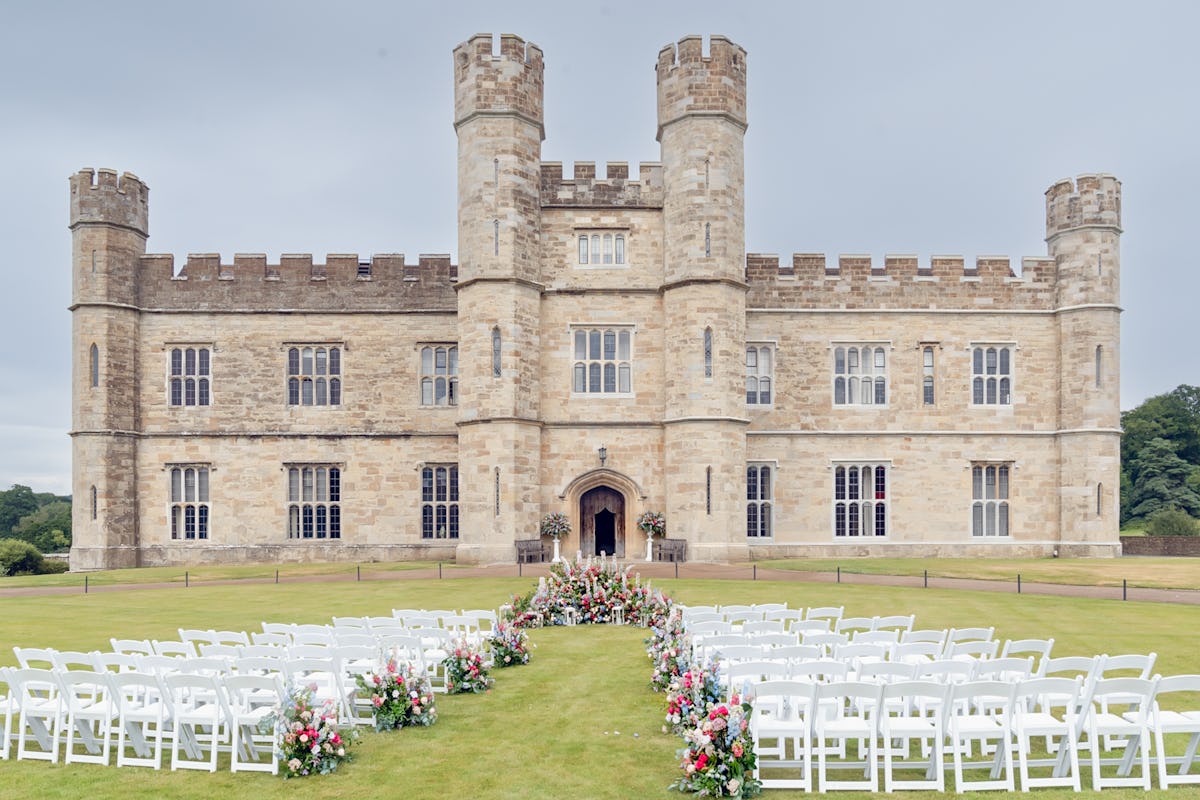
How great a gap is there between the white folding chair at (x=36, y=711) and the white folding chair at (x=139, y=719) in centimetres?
54


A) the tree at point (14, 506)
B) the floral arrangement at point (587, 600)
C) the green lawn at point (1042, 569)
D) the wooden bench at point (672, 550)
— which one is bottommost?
the tree at point (14, 506)

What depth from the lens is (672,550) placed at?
29.5 metres

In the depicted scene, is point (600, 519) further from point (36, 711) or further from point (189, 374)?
point (36, 711)

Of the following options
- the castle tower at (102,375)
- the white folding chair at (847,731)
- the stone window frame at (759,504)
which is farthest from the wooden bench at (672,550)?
the white folding chair at (847,731)

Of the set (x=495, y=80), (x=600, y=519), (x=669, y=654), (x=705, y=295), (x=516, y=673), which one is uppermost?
(x=495, y=80)

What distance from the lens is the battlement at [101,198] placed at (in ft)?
104

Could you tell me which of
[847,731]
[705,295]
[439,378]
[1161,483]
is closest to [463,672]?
[847,731]

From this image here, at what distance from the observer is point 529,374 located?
100 ft

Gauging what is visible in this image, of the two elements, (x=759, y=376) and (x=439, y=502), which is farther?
(x=759, y=376)

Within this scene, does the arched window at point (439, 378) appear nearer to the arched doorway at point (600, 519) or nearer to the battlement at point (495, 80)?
the arched doorway at point (600, 519)

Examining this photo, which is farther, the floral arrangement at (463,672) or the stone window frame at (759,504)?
the stone window frame at (759,504)

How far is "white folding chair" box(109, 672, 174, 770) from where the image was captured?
8.32 m

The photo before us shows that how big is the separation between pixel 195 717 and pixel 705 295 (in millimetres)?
23395

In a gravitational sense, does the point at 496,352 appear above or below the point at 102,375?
above
